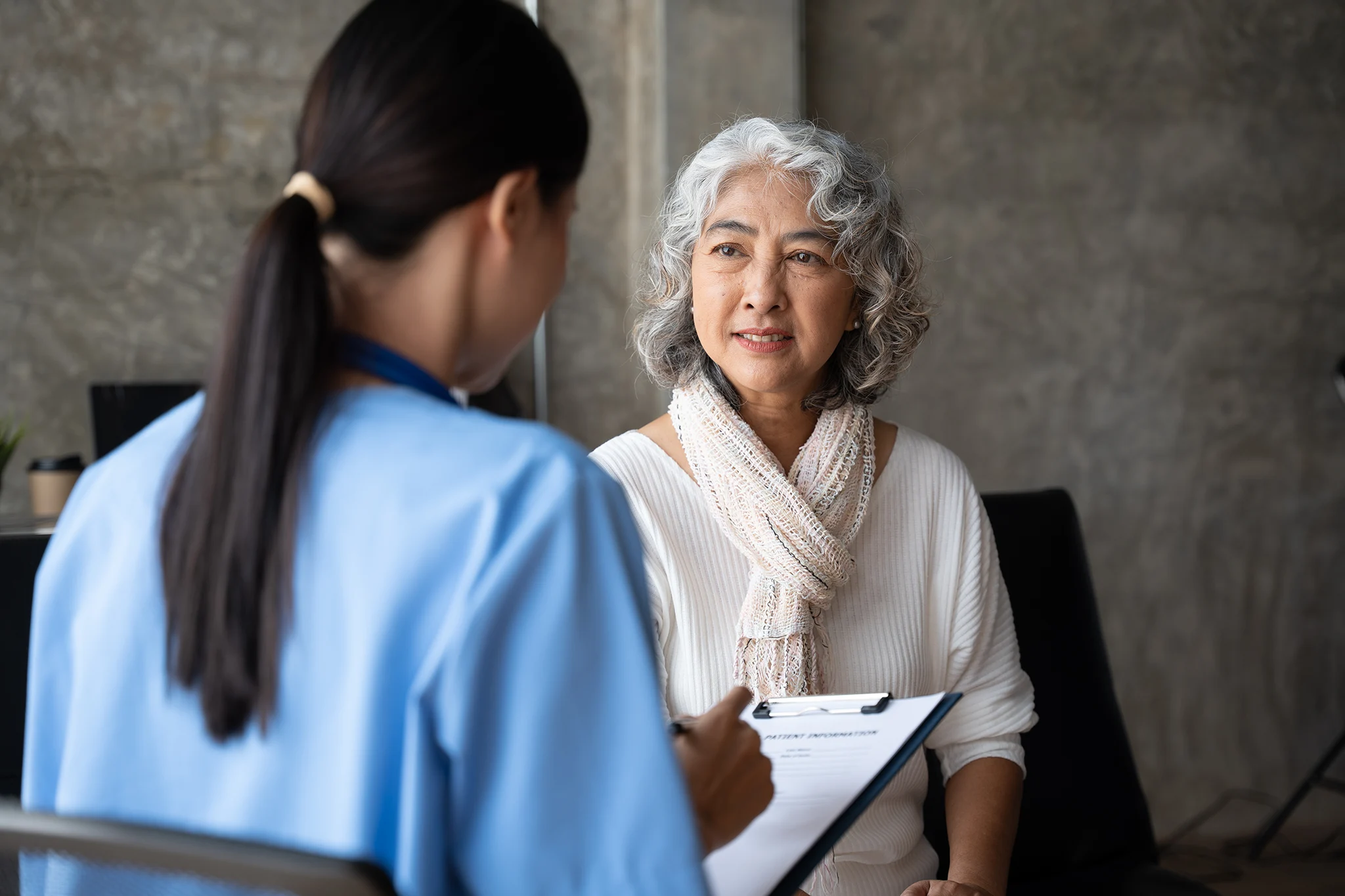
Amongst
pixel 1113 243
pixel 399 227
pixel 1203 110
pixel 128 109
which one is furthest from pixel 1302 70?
pixel 399 227

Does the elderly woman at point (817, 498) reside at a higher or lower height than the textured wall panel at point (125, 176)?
lower

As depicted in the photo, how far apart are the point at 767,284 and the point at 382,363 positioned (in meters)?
1.04

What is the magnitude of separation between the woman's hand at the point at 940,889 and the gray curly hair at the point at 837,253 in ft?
2.28

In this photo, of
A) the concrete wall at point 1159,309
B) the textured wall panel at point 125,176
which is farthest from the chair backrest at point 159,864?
the concrete wall at point 1159,309

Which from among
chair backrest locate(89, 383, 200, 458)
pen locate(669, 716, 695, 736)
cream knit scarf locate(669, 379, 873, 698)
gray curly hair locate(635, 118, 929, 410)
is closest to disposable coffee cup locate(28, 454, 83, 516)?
chair backrest locate(89, 383, 200, 458)

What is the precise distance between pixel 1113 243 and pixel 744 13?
1.40 m

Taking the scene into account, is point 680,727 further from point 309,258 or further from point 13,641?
point 13,641

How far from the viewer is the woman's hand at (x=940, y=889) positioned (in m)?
1.47

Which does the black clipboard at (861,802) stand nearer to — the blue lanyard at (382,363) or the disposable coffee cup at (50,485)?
→ the blue lanyard at (382,363)

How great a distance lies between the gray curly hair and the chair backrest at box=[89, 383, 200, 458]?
181 cm

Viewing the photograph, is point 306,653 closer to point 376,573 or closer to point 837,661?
point 376,573

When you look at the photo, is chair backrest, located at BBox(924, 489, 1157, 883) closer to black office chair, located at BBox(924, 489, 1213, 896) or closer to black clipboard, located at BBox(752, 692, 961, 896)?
black office chair, located at BBox(924, 489, 1213, 896)

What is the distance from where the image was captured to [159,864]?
53 centimetres

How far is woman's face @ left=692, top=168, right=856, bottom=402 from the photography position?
1711 millimetres
